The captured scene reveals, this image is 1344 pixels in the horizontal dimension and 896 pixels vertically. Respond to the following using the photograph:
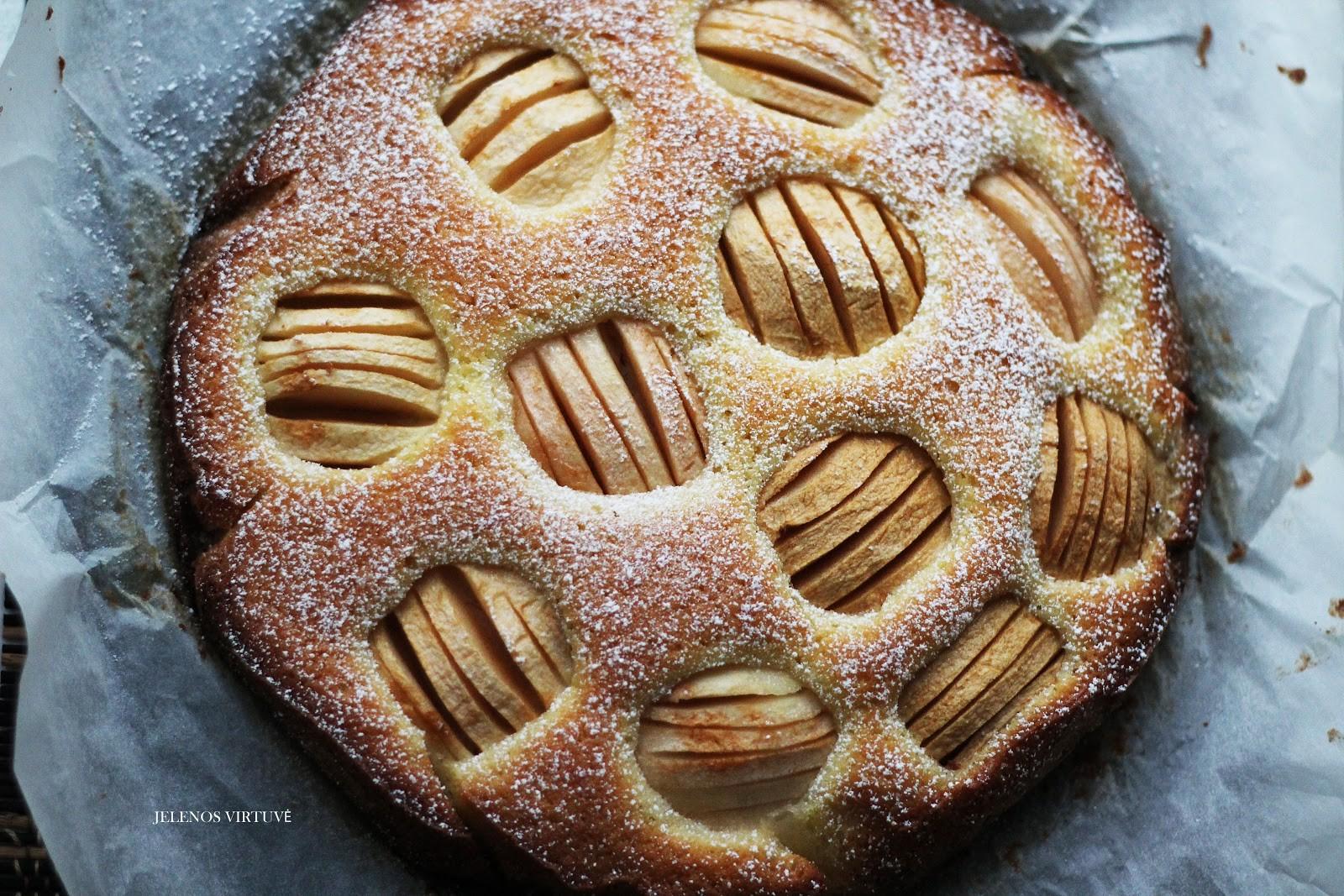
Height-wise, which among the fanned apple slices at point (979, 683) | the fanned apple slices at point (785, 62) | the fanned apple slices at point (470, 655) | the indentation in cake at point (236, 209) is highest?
the fanned apple slices at point (785, 62)

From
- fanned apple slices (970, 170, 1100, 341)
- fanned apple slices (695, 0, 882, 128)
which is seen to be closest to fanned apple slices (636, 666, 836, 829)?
fanned apple slices (970, 170, 1100, 341)

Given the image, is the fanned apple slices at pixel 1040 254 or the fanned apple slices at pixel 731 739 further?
the fanned apple slices at pixel 1040 254

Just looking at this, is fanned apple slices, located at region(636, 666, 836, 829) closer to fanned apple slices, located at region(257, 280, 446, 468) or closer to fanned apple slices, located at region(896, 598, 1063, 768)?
fanned apple slices, located at region(896, 598, 1063, 768)

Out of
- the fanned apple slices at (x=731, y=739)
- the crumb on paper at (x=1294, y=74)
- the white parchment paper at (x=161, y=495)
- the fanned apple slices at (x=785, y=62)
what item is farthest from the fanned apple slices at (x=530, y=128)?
the crumb on paper at (x=1294, y=74)

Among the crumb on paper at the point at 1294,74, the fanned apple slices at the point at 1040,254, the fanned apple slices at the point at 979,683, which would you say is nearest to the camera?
the fanned apple slices at the point at 979,683

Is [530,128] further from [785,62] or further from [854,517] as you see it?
[854,517]

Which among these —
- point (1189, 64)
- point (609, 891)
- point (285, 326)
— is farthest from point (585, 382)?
point (1189, 64)

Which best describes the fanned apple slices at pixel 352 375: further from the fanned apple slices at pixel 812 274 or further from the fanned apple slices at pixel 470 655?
the fanned apple slices at pixel 812 274
